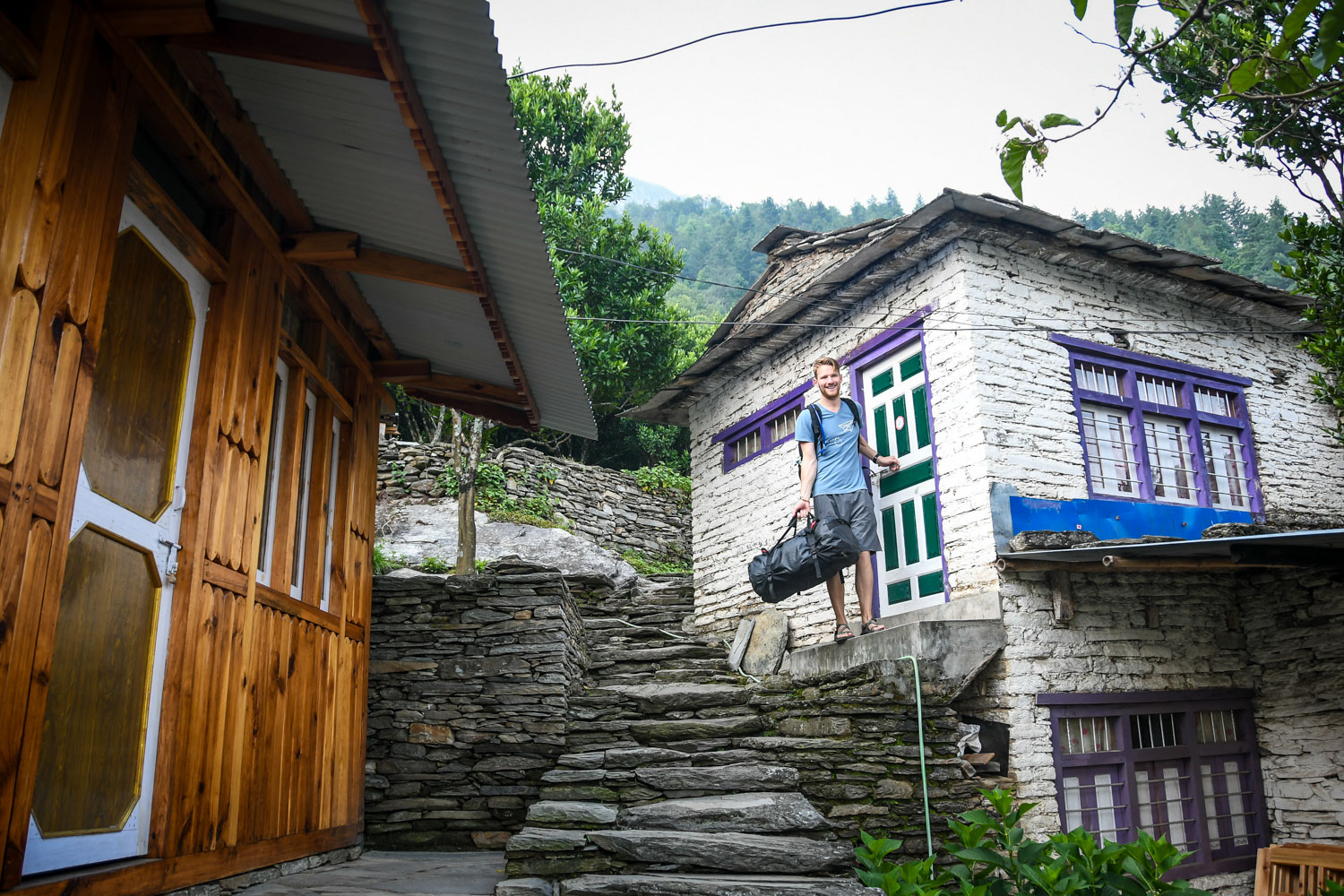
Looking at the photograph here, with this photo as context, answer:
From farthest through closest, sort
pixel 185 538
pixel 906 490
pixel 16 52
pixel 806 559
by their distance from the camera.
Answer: pixel 906 490, pixel 806 559, pixel 185 538, pixel 16 52

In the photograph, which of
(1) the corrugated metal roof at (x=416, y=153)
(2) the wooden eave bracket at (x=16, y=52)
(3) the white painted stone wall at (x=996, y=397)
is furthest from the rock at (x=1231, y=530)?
(2) the wooden eave bracket at (x=16, y=52)

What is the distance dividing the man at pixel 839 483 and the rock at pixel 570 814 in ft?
8.28

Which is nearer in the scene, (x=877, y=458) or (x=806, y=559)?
(x=806, y=559)

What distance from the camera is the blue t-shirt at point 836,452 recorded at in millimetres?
7098

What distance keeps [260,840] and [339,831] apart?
1.28 metres

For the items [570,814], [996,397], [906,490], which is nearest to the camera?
[570,814]

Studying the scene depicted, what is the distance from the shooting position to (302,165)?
14.1 ft

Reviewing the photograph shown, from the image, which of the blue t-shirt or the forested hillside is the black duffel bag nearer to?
the blue t-shirt

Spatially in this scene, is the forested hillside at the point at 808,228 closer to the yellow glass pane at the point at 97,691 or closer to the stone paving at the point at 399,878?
the stone paving at the point at 399,878

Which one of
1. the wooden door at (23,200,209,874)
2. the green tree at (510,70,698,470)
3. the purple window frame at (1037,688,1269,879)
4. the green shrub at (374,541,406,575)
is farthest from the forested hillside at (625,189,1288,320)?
the wooden door at (23,200,209,874)

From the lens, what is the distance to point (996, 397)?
23.9 feet

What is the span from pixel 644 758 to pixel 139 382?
374 centimetres

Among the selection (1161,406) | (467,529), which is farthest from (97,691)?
(467,529)

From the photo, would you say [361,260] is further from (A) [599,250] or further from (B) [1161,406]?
(A) [599,250]
